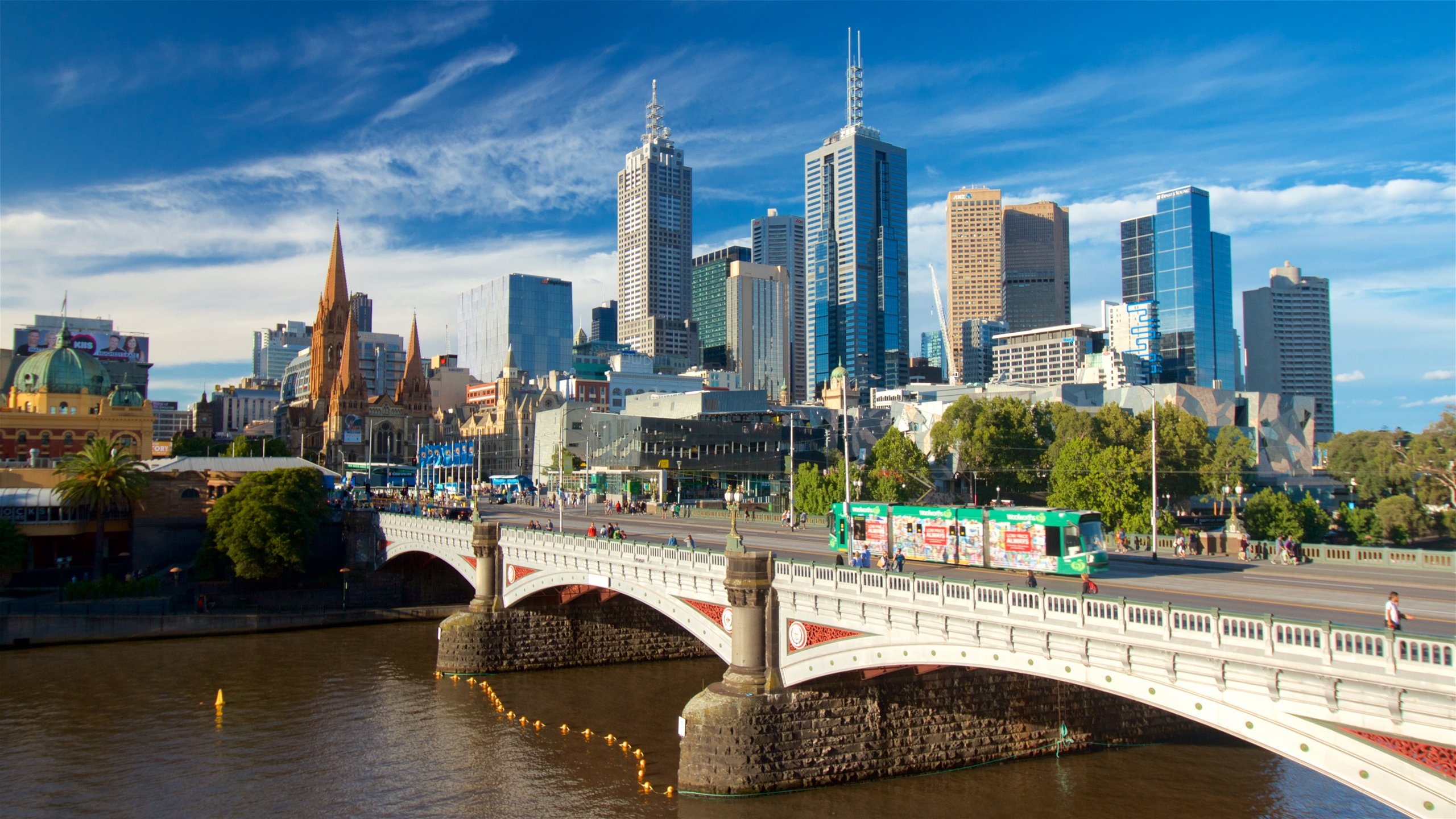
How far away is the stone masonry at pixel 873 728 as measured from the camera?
29.8 meters

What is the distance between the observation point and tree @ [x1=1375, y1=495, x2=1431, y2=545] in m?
70.1

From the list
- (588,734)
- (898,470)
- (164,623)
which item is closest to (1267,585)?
(588,734)

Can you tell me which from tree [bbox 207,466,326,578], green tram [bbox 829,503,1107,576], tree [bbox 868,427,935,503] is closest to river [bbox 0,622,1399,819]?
green tram [bbox 829,503,1107,576]

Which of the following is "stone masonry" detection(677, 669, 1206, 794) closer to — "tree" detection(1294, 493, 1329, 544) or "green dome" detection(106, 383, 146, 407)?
"tree" detection(1294, 493, 1329, 544)

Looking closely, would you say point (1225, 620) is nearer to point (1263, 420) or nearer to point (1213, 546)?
point (1213, 546)

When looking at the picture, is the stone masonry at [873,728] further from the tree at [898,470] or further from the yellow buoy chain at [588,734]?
the tree at [898,470]

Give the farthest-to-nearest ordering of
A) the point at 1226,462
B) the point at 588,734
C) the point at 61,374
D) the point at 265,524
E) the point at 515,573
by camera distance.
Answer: the point at 61,374, the point at 1226,462, the point at 265,524, the point at 515,573, the point at 588,734

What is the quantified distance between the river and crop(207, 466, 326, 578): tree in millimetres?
17085

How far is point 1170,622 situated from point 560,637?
37.1 metres

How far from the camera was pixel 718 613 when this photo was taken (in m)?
33.1

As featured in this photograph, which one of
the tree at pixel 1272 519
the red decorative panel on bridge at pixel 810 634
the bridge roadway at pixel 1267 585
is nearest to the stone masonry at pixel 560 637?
the bridge roadway at pixel 1267 585

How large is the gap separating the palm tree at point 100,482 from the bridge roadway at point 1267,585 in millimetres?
51279

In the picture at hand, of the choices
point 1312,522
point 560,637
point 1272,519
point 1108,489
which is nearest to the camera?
point 560,637

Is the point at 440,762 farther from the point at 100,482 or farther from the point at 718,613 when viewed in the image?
the point at 100,482
